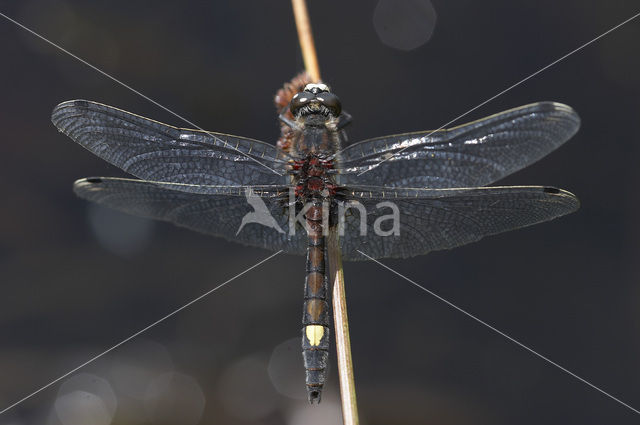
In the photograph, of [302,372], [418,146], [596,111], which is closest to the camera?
[418,146]

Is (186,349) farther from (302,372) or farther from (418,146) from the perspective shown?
(418,146)

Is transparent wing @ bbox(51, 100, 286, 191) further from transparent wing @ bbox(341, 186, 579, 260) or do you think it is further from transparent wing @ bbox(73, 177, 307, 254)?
transparent wing @ bbox(341, 186, 579, 260)

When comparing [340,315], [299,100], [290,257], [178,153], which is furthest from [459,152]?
[290,257]

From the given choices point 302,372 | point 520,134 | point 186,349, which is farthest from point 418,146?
point 186,349

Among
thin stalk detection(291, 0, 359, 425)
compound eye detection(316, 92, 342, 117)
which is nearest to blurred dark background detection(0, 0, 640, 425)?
thin stalk detection(291, 0, 359, 425)

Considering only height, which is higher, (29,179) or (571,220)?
(29,179)

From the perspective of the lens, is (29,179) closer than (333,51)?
Yes
